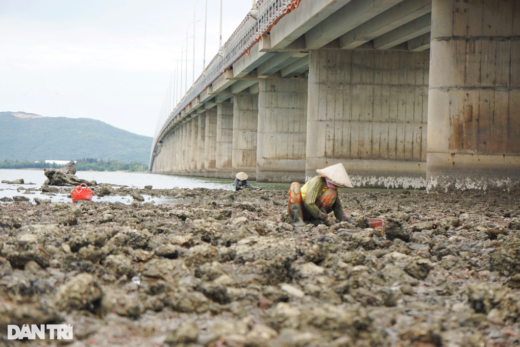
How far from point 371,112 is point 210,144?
3481 cm

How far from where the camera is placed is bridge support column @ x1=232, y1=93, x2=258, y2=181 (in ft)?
143

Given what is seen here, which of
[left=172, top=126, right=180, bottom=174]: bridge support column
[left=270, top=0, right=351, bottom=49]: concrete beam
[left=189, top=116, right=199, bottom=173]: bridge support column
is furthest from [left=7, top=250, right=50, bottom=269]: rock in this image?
[left=172, top=126, right=180, bottom=174]: bridge support column

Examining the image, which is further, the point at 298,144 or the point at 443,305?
the point at 298,144

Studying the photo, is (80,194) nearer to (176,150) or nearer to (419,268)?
(419,268)

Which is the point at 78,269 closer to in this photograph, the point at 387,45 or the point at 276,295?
the point at 276,295

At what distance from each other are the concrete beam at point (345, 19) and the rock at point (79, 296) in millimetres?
15417

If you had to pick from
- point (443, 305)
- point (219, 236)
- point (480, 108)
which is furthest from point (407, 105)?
point (443, 305)

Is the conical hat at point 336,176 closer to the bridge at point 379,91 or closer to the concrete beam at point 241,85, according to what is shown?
the bridge at point 379,91

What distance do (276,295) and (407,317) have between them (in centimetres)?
92

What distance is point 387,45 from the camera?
2348cm

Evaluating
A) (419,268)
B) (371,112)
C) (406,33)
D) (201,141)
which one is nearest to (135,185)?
(371,112)

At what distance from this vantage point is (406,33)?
21.5m

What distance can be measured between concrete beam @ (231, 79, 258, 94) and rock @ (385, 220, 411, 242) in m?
30.1

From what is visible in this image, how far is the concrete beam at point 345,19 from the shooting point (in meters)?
17.7
